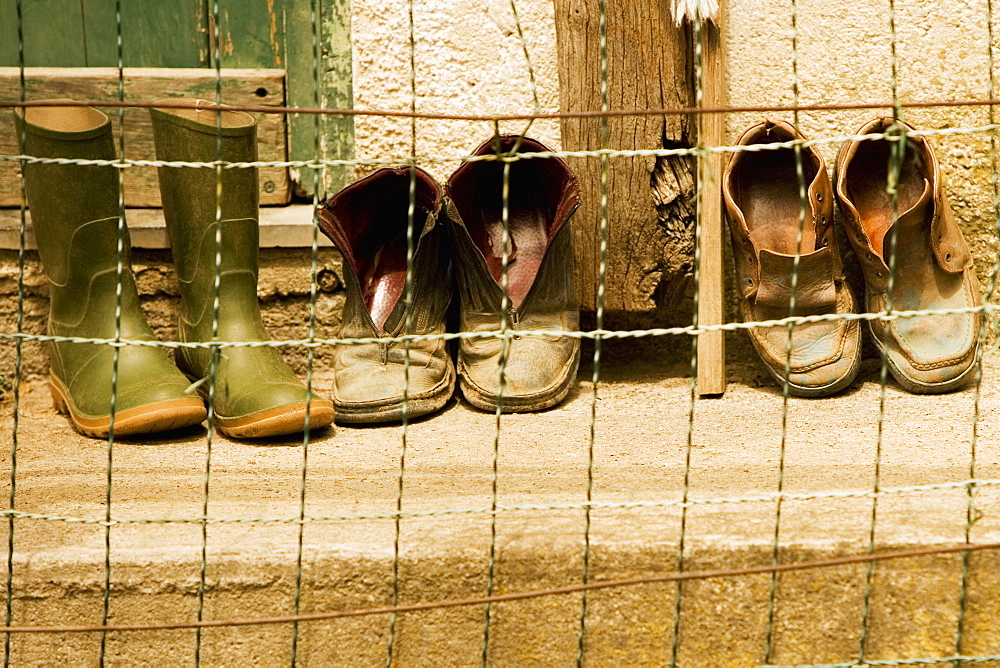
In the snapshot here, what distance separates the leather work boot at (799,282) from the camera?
6.04ft

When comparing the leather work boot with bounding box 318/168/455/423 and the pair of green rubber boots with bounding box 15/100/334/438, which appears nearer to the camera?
the pair of green rubber boots with bounding box 15/100/334/438

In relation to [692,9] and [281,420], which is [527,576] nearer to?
[281,420]

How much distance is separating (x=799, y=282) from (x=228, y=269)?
98cm

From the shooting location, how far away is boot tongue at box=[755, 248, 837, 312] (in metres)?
1.85

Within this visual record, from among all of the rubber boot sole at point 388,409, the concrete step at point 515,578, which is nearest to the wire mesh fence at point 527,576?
the concrete step at point 515,578

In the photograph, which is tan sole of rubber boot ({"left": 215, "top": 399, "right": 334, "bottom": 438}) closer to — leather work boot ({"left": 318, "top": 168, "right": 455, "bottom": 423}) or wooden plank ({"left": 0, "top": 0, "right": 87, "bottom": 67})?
leather work boot ({"left": 318, "top": 168, "right": 455, "bottom": 423})

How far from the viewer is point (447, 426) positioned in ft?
5.83

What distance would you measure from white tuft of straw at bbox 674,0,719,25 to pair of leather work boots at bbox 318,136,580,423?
0.33 metres

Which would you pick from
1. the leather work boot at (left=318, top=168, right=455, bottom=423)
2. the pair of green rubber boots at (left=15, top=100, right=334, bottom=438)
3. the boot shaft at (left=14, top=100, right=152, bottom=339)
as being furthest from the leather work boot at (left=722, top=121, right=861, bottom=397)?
the boot shaft at (left=14, top=100, right=152, bottom=339)

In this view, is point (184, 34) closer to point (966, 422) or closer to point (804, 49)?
point (804, 49)

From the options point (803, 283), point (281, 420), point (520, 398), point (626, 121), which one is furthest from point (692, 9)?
point (281, 420)

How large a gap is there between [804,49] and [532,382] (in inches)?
34.5

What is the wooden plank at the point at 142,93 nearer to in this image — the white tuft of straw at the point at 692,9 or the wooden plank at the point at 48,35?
the wooden plank at the point at 48,35

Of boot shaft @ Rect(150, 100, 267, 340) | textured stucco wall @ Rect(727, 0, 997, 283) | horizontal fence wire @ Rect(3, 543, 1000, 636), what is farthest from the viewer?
textured stucco wall @ Rect(727, 0, 997, 283)
